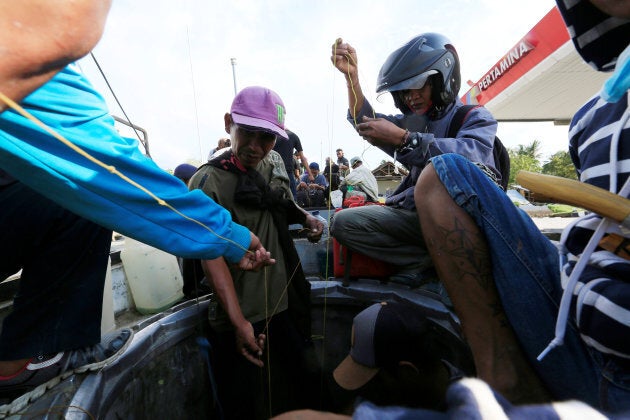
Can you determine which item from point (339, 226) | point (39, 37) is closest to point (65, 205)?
point (39, 37)

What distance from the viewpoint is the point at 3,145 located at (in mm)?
620

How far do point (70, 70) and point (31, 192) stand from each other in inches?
25.0

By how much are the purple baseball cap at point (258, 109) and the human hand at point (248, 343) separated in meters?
1.10

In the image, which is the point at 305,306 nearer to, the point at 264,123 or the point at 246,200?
the point at 246,200

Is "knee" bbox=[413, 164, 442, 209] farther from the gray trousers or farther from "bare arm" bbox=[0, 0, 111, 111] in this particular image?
"bare arm" bbox=[0, 0, 111, 111]

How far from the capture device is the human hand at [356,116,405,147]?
1588 millimetres

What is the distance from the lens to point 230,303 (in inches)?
60.5

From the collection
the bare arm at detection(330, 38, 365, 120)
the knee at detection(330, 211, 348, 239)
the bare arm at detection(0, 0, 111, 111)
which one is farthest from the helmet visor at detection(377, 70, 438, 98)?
the bare arm at detection(0, 0, 111, 111)

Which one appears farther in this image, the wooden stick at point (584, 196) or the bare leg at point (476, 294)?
the bare leg at point (476, 294)

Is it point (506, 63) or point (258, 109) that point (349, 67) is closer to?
point (258, 109)

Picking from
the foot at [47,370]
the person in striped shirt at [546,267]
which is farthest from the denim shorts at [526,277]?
the foot at [47,370]

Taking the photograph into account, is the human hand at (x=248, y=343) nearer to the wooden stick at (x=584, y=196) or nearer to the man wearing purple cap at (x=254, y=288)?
the man wearing purple cap at (x=254, y=288)

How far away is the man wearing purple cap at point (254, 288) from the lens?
1622 millimetres

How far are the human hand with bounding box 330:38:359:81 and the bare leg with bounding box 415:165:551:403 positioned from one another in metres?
1.32
